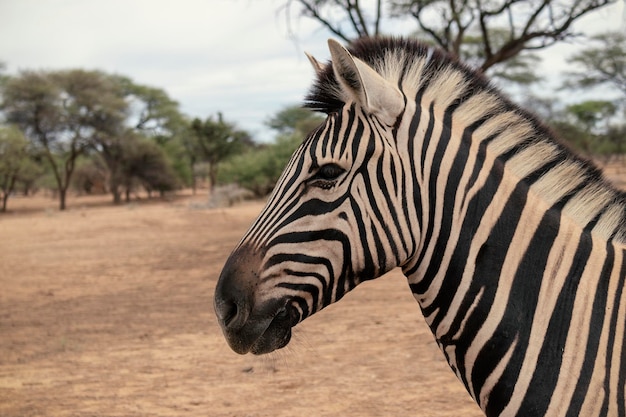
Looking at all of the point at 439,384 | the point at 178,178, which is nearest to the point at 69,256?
the point at 439,384

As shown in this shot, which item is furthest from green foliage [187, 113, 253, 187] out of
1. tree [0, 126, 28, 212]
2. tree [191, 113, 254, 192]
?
tree [0, 126, 28, 212]

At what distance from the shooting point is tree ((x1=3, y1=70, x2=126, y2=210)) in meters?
35.5

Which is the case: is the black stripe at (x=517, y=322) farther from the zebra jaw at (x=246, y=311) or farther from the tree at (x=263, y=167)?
the tree at (x=263, y=167)

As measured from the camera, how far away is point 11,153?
3538cm

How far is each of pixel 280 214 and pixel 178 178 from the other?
153 feet

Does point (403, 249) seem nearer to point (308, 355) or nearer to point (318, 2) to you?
point (308, 355)

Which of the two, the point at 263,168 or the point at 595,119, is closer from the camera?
the point at 263,168

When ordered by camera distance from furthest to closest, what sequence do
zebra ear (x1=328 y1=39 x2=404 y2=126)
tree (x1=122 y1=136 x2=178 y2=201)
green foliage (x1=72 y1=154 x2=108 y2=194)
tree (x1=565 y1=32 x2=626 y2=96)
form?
green foliage (x1=72 y1=154 x2=108 y2=194) → tree (x1=122 y1=136 x2=178 y2=201) → tree (x1=565 y1=32 x2=626 y2=96) → zebra ear (x1=328 y1=39 x2=404 y2=126)

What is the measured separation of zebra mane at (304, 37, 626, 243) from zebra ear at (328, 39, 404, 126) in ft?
0.32

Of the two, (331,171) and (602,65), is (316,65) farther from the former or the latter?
(602,65)

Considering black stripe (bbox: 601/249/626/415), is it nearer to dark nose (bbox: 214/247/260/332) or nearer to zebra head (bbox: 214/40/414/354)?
zebra head (bbox: 214/40/414/354)

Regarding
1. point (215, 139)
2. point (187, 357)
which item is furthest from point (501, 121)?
point (215, 139)

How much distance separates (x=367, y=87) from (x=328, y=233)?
481mm

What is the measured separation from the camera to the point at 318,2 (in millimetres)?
11953
